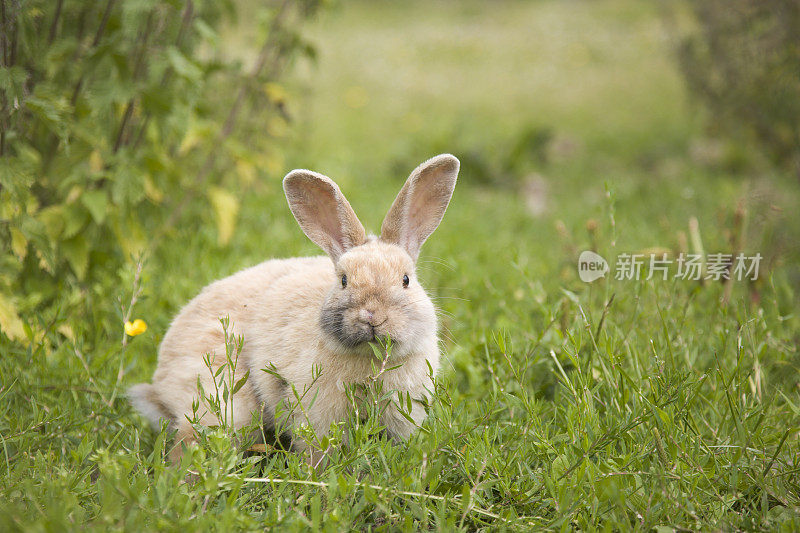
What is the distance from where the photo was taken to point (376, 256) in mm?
2682

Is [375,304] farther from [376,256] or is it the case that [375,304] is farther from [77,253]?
[77,253]

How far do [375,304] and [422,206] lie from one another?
67 cm

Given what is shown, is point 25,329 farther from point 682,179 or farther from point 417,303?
point 682,179

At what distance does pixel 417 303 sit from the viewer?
2641 mm

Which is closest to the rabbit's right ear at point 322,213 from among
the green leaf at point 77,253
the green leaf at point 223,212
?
the green leaf at point 77,253

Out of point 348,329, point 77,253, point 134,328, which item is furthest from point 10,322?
point 348,329

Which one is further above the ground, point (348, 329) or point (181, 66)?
point (181, 66)

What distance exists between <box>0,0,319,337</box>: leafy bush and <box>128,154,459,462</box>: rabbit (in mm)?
919

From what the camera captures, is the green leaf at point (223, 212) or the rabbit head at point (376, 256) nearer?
the rabbit head at point (376, 256)

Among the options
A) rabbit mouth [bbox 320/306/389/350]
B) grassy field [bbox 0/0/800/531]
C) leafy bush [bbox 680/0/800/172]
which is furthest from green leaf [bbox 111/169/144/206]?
leafy bush [bbox 680/0/800/172]

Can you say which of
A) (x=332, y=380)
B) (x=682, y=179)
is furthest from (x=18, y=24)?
(x=682, y=179)

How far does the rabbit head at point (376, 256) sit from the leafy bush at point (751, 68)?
4.35 m

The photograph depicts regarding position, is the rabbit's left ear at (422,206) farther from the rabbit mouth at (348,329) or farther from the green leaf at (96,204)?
the green leaf at (96,204)

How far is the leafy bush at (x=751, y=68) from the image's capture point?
6207 millimetres
